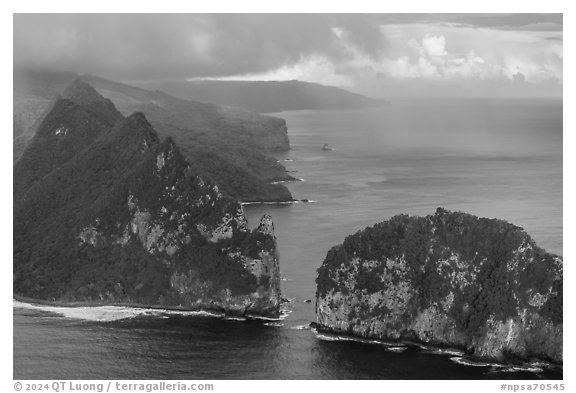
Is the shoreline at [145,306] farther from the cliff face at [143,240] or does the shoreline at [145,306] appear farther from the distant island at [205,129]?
the distant island at [205,129]

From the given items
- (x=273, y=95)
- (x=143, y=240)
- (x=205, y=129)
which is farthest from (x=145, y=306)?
(x=205, y=129)

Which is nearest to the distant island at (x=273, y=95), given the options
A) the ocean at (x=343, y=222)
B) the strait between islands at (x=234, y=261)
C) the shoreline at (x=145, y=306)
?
the ocean at (x=343, y=222)

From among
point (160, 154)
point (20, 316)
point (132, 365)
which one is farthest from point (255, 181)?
point (132, 365)

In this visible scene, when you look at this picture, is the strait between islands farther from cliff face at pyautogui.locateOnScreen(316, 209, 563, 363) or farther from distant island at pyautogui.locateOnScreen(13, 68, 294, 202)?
distant island at pyautogui.locateOnScreen(13, 68, 294, 202)

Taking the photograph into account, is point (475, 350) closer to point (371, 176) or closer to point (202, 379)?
point (202, 379)

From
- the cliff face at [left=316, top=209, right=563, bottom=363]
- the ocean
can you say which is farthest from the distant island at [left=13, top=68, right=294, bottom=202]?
the cliff face at [left=316, top=209, right=563, bottom=363]

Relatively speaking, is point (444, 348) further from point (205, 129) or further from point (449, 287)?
point (205, 129)

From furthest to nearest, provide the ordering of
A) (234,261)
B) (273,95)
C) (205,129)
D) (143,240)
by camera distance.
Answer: (205,129)
(273,95)
(143,240)
(234,261)

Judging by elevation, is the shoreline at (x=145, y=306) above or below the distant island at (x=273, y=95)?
below
